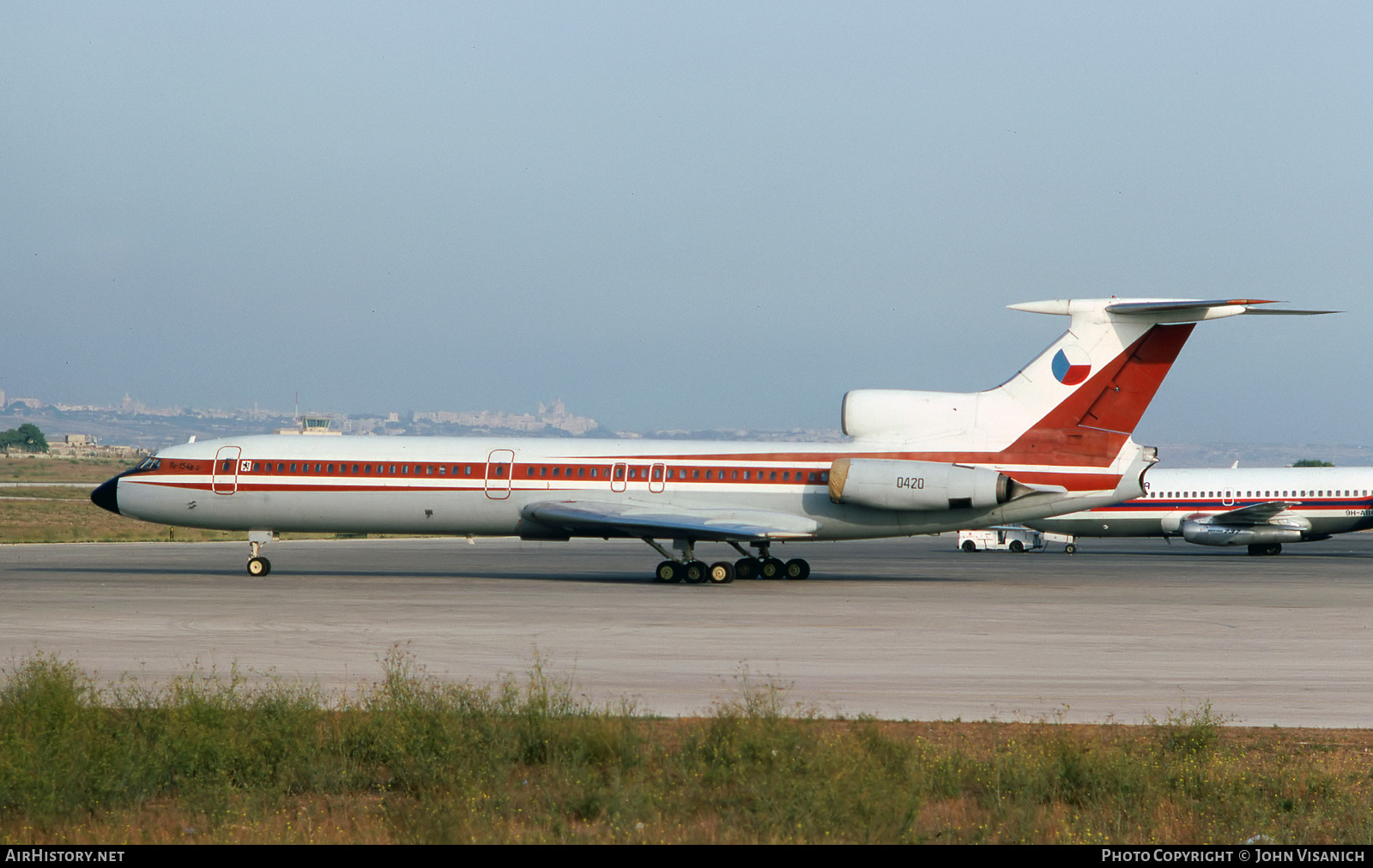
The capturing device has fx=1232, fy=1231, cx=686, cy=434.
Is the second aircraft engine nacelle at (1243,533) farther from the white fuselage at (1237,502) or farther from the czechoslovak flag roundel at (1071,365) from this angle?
the czechoslovak flag roundel at (1071,365)

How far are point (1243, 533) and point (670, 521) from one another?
28763mm

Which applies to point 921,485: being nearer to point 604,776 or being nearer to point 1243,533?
point 604,776

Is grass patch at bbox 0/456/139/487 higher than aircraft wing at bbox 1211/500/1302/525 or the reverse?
the reverse

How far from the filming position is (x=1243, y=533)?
149ft

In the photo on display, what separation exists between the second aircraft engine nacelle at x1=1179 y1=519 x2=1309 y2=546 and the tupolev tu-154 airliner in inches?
862

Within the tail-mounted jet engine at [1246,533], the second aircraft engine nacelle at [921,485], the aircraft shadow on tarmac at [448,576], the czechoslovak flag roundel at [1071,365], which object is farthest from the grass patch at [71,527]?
the tail-mounted jet engine at [1246,533]

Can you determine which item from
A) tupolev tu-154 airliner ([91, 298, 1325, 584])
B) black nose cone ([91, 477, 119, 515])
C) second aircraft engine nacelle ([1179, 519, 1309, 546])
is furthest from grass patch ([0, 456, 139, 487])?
second aircraft engine nacelle ([1179, 519, 1309, 546])

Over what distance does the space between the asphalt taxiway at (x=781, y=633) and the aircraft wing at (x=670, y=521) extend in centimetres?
114

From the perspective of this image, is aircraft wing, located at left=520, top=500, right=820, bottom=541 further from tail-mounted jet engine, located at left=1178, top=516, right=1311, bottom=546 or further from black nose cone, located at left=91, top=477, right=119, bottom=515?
tail-mounted jet engine, located at left=1178, top=516, right=1311, bottom=546

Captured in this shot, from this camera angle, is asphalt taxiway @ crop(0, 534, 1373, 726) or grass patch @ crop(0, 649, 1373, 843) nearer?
grass patch @ crop(0, 649, 1373, 843)

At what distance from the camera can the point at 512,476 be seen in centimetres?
2712

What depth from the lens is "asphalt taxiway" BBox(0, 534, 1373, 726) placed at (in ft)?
39.4

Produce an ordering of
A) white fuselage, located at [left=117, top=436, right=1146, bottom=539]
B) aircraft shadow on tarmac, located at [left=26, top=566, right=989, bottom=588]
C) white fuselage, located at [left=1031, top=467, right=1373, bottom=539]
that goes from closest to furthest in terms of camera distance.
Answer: white fuselage, located at [left=117, top=436, right=1146, bottom=539] → aircraft shadow on tarmac, located at [left=26, top=566, right=989, bottom=588] → white fuselage, located at [left=1031, top=467, right=1373, bottom=539]

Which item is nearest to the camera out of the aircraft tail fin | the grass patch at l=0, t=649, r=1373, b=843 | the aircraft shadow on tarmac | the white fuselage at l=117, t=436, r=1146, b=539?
the grass patch at l=0, t=649, r=1373, b=843
